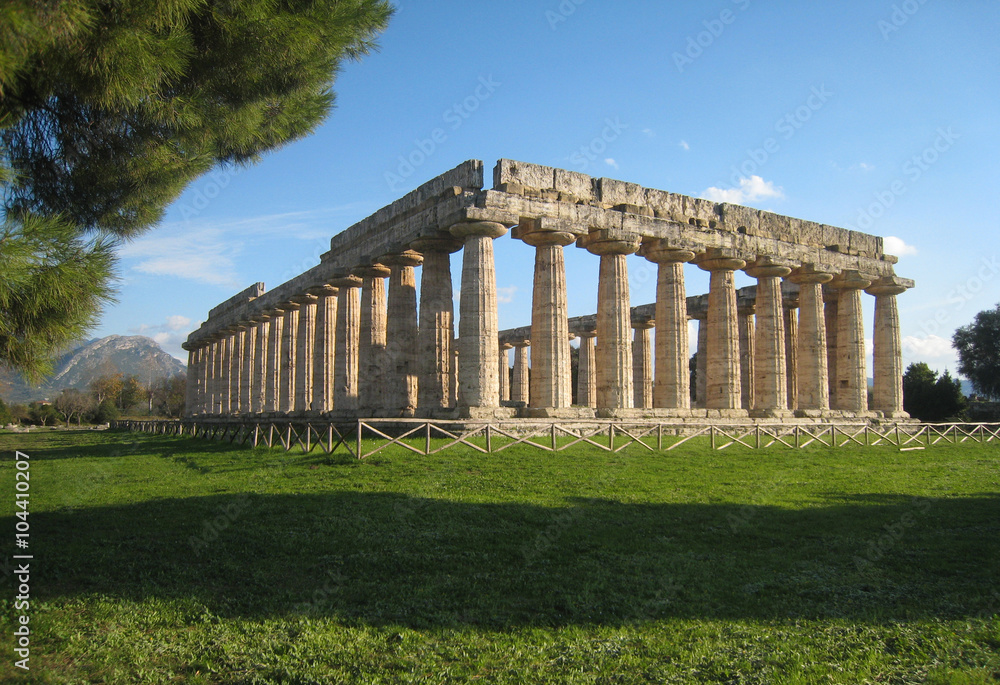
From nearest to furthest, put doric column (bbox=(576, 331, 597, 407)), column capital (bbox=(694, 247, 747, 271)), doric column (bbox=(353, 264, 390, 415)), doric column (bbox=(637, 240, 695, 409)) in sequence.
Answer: doric column (bbox=(637, 240, 695, 409)) → column capital (bbox=(694, 247, 747, 271)) → doric column (bbox=(353, 264, 390, 415)) → doric column (bbox=(576, 331, 597, 407))

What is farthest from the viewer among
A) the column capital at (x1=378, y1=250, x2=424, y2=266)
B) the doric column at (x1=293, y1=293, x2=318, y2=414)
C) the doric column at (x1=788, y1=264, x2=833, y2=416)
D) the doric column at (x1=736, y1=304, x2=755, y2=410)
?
the doric column at (x1=736, y1=304, x2=755, y2=410)

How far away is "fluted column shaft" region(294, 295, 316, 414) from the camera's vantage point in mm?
38875

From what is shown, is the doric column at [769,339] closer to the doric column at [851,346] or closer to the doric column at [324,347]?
the doric column at [851,346]

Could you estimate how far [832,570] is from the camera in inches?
392

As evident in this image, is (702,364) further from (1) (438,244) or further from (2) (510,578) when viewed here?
(2) (510,578)

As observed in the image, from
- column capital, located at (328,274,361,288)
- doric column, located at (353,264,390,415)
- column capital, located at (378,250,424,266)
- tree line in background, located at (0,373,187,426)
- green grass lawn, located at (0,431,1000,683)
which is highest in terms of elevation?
column capital, located at (378,250,424,266)

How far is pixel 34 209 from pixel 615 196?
21.0 metres

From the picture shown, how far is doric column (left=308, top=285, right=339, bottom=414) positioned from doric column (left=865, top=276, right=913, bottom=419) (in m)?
27.9

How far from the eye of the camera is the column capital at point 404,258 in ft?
98.9

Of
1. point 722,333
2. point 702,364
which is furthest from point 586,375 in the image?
point 722,333

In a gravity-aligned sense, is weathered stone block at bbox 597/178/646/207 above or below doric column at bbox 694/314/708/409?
above

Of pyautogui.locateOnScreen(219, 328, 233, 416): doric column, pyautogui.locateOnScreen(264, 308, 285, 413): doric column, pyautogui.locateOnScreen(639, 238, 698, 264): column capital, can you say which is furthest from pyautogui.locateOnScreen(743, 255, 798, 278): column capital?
pyautogui.locateOnScreen(219, 328, 233, 416): doric column

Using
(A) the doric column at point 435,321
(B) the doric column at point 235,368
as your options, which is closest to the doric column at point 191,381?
(B) the doric column at point 235,368

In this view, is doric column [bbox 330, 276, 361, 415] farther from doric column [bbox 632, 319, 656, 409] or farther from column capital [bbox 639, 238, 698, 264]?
doric column [bbox 632, 319, 656, 409]
